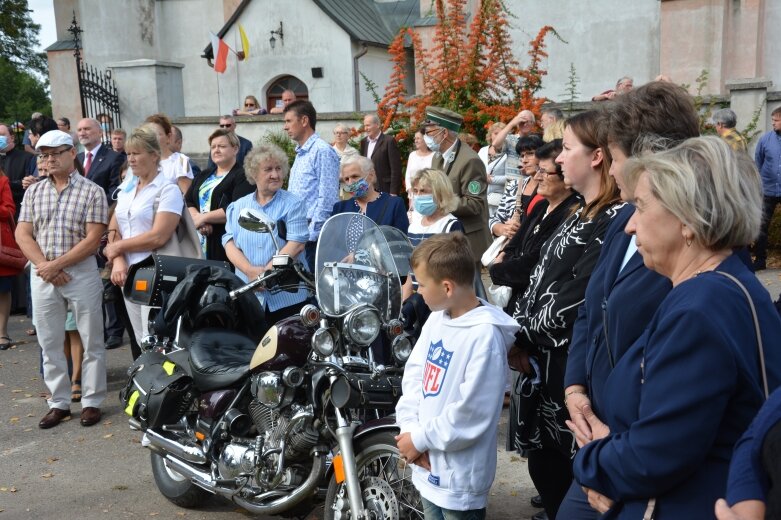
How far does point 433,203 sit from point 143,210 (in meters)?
2.32

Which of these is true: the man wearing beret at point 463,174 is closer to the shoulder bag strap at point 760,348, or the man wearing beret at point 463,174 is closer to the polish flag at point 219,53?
the shoulder bag strap at point 760,348

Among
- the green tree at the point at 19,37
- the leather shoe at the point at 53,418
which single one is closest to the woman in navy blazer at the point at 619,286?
the leather shoe at the point at 53,418

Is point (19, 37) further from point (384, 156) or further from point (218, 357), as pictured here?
point (218, 357)

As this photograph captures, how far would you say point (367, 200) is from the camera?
6.03 metres

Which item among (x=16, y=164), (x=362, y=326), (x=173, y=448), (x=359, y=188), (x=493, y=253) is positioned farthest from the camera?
(x=16, y=164)

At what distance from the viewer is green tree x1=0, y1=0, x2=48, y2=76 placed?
37.3 metres

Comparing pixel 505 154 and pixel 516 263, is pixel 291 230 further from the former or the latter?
pixel 505 154

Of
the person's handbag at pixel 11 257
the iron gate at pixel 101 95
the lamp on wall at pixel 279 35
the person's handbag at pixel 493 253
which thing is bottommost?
the person's handbag at pixel 11 257

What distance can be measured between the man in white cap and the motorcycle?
Result: 2.01 metres

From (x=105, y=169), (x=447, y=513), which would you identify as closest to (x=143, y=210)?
(x=105, y=169)

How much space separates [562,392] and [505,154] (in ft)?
17.7

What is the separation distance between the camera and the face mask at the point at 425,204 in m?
5.59

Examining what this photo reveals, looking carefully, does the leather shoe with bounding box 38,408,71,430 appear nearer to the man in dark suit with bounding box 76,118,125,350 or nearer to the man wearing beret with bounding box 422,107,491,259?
the man in dark suit with bounding box 76,118,125,350

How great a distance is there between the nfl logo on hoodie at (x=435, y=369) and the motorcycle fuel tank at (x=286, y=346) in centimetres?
90
